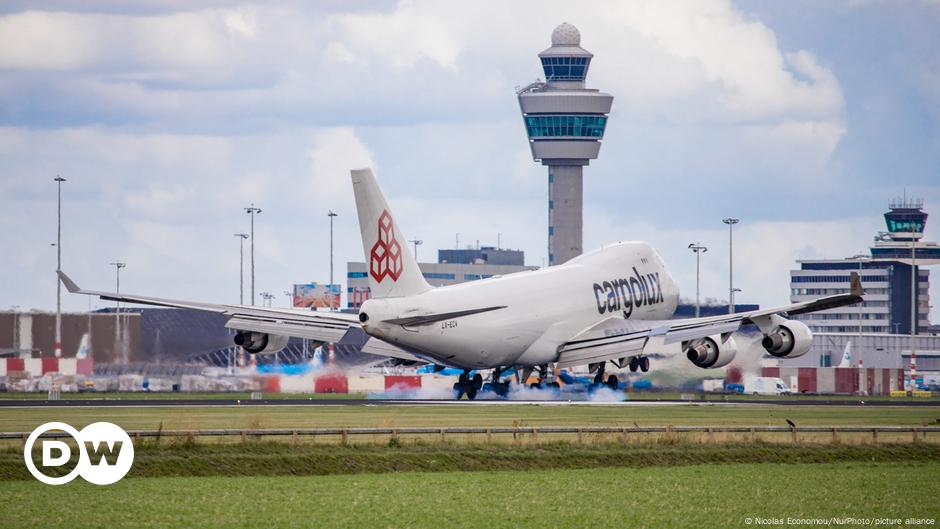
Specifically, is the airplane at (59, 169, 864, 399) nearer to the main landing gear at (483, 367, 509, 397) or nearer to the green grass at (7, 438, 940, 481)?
the main landing gear at (483, 367, 509, 397)

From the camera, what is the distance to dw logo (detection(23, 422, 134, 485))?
48.9 meters

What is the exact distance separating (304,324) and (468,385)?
1083 cm

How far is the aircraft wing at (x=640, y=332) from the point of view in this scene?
81812 mm

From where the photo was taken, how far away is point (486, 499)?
1770 inches

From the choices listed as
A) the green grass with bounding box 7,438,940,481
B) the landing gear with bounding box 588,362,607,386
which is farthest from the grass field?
the green grass with bounding box 7,438,940,481

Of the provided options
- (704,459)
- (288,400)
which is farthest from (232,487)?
(288,400)

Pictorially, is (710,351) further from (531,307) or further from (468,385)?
(468,385)

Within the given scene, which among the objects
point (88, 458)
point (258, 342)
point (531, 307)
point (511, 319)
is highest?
point (531, 307)

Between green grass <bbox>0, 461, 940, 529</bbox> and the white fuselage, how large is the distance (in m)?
20.1

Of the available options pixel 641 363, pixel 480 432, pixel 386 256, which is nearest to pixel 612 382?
pixel 641 363

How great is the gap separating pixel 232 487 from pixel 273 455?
6423 millimetres

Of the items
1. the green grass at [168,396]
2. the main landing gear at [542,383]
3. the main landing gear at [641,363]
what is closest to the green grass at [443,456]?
the main landing gear at [542,383]

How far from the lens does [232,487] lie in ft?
156

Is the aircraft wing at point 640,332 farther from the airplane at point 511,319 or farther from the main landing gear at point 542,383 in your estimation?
the main landing gear at point 542,383
